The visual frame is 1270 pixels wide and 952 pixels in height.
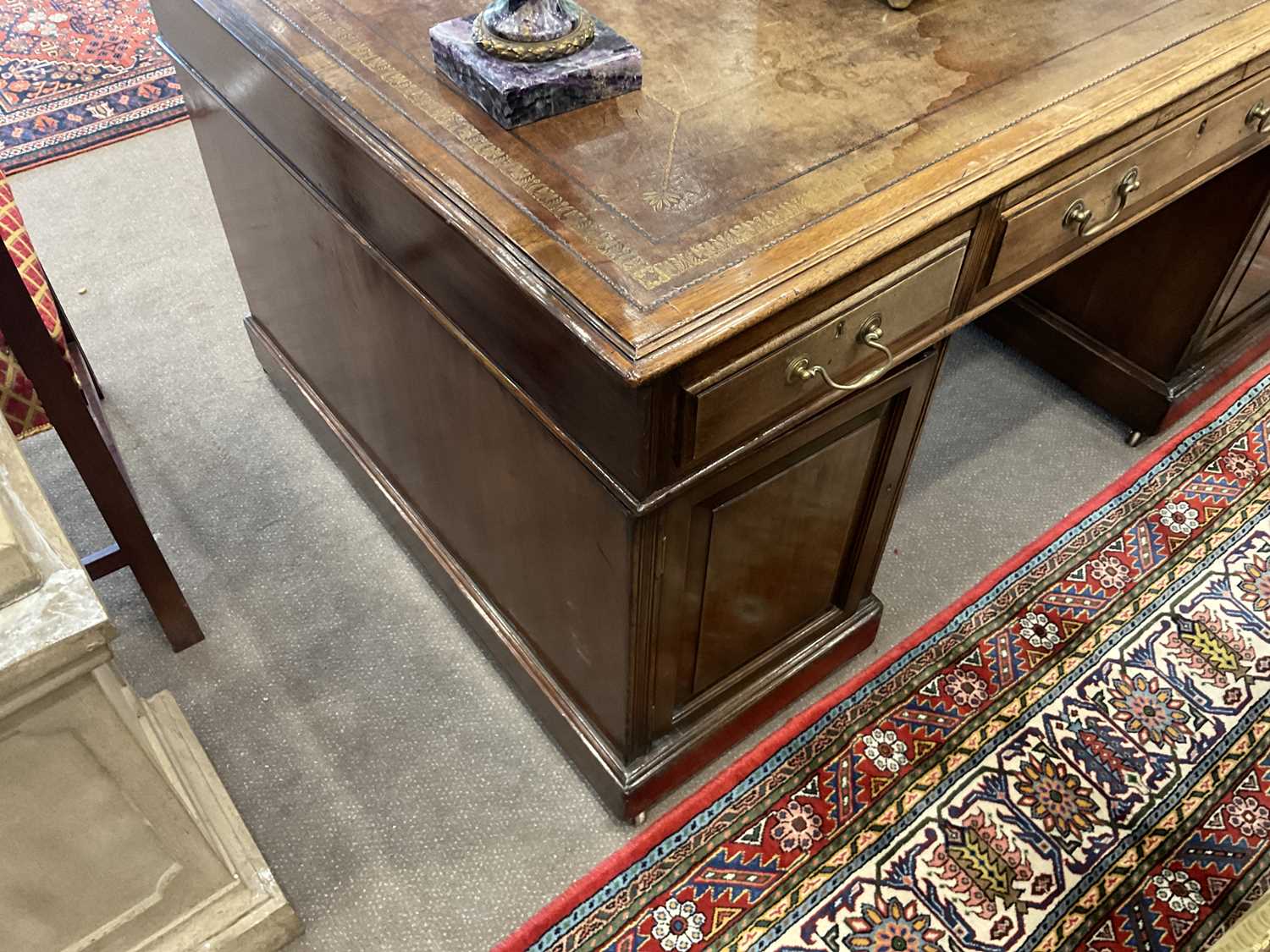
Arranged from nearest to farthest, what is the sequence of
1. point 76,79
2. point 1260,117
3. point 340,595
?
→ point 1260,117
point 340,595
point 76,79

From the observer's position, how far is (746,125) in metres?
1.11

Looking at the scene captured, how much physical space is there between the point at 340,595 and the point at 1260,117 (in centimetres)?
167

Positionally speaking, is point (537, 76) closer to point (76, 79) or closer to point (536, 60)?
point (536, 60)

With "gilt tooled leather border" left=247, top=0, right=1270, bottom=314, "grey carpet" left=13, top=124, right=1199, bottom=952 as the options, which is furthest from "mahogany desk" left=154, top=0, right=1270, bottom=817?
"grey carpet" left=13, top=124, right=1199, bottom=952

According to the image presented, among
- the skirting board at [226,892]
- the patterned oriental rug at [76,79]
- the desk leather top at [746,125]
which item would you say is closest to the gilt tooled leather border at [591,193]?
the desk leather top at [746,125]

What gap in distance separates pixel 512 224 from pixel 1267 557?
1.66 metres

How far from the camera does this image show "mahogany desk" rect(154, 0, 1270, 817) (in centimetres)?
99

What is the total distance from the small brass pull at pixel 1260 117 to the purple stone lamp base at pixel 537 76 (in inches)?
35.9

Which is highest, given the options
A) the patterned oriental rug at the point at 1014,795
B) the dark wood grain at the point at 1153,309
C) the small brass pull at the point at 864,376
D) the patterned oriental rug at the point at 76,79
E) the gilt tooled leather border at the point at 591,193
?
the gilt tooled leather border at the point at 591,193

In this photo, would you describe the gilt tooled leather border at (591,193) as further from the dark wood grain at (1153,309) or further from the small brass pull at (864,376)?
the dark wood grain at (1153,309)

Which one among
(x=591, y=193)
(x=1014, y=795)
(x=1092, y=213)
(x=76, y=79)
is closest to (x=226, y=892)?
(x=591, y=193)

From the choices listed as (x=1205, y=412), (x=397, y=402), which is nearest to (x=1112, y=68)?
(x=397, y=402)

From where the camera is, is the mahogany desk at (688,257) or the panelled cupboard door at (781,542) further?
the panelled cupboard door at (781,542)

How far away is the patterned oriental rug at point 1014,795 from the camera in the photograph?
143 centimetres
